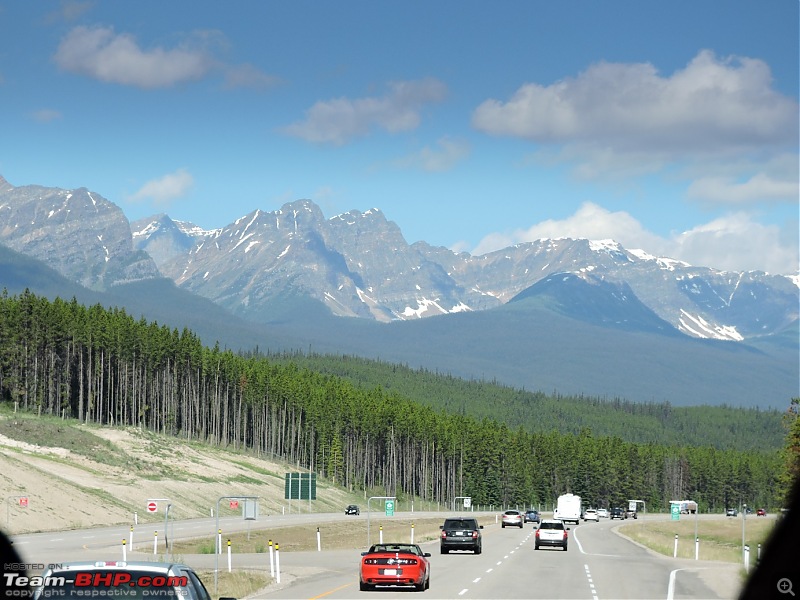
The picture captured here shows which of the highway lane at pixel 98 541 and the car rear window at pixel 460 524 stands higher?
the car rear window at pixel 460 524

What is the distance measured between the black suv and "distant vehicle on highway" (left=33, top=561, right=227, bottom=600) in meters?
48.5

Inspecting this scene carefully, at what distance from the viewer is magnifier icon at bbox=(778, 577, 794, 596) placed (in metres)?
5.97

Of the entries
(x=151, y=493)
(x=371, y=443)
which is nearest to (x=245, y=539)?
(x=151, y=493)

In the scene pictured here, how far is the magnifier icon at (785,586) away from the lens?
19.6 feet

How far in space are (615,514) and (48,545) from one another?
453 feet

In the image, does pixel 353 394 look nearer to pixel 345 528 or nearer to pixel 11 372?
pixel 11 372

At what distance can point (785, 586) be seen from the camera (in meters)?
6.30

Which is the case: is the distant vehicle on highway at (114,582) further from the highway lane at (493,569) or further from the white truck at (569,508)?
the white truck at (569,508)

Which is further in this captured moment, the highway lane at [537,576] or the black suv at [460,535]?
the black suv at [460,535]

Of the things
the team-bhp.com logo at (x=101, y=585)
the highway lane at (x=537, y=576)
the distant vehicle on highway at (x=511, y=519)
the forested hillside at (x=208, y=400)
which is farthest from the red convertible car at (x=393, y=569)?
the forested hillside at (x=208, y=400)

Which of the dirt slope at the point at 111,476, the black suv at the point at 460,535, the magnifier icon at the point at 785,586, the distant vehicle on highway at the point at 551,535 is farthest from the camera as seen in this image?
the dirt slope at the point at 111,476

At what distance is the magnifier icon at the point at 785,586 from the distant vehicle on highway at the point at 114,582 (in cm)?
739

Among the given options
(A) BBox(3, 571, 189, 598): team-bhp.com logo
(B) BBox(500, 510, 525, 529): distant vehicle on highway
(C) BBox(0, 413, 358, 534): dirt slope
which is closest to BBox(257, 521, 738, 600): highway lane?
(A) BBox(3, 571, 189, 598): team-bhp.com logo

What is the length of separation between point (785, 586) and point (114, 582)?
25.7 ft
